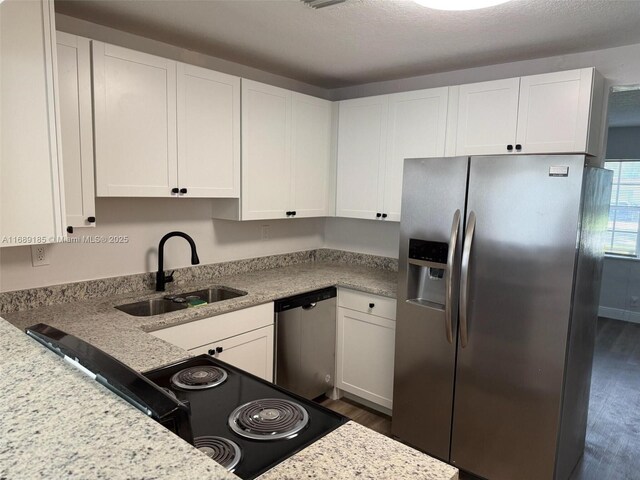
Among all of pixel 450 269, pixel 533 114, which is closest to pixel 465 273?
pixel 450 269

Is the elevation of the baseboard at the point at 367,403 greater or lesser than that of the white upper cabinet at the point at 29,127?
lesser

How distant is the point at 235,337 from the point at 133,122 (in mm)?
1250

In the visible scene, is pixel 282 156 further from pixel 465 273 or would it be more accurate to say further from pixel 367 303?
pixel 465 273

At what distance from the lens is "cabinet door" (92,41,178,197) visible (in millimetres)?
2049

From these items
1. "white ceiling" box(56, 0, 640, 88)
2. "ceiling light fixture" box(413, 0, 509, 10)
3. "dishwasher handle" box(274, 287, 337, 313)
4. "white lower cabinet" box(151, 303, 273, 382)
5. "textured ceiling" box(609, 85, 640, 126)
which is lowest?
"white lower cabinet" box(151, 303, 273, 382)

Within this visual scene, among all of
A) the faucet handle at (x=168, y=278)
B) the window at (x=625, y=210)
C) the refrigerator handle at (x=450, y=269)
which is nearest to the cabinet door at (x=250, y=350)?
the faucet handle at (x=168, y=278)

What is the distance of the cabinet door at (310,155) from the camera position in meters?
3.10

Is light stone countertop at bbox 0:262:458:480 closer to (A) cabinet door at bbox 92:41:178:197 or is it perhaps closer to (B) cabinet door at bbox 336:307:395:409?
(A) cabinet door at bbox 92:41:178:197

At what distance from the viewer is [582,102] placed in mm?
2270

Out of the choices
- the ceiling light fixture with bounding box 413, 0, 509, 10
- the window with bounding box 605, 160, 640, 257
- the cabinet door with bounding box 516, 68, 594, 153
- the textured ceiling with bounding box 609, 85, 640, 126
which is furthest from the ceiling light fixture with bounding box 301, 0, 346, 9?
the window with bounding box 605, 160, 640, 257

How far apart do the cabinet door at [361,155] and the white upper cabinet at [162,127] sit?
93cm

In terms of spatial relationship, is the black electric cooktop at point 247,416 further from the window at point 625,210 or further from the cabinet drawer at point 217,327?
the window at point 625,210

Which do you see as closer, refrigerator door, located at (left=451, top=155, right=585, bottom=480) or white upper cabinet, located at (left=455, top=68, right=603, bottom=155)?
refrigerator door, located at (left=451, top=155, right=585, bottom=480)

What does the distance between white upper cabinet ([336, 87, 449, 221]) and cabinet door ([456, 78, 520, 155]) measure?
0.45 feet
